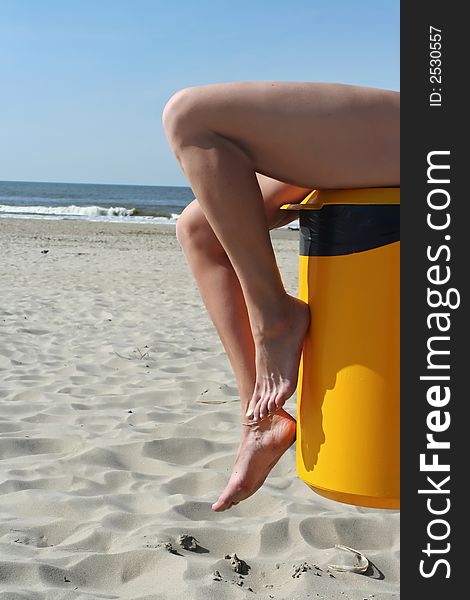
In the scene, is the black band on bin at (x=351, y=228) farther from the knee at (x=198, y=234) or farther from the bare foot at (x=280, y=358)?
the knee at (x=198, y=234)

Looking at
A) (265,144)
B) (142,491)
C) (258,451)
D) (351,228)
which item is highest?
(265,144)

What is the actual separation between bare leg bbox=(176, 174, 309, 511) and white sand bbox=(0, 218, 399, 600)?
0.25m

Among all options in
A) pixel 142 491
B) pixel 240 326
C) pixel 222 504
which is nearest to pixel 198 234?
pixel 240 326

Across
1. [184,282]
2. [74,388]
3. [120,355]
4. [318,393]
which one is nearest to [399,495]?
[318,393]

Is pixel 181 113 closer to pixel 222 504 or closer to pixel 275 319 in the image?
pixel 275 319

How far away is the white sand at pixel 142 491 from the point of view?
1998 mm

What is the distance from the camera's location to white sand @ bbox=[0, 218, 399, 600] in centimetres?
200

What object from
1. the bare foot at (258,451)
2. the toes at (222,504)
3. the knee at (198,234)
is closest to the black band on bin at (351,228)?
the knee at (198,234)

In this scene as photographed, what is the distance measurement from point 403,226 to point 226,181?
0.36 meters

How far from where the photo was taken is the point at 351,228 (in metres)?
1.71

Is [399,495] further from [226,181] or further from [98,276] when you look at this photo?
[98,276]

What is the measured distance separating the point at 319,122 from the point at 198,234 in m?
0.46

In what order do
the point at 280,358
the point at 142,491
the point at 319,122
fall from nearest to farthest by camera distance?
the point at 319,122
the point at 280,358
the point at 142,491

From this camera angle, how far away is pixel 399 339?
1.66 m
